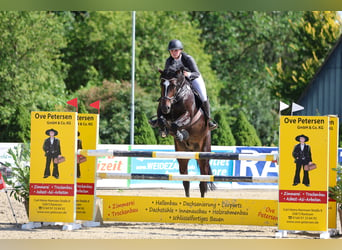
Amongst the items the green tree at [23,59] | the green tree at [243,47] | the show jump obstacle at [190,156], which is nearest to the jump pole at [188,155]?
the show jump obstacle at [190,156]

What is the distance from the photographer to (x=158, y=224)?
337 inches

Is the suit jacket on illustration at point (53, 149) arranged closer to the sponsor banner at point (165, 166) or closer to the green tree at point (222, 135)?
the sponsor banner at point (165, 166)

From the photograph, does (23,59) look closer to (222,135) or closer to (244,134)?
(222,135)

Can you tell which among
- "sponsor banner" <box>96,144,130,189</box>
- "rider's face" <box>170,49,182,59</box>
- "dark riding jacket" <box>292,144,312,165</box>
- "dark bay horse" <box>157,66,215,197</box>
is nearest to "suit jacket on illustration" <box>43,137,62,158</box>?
"dark bay horse" <box>157,66,215,197</box>

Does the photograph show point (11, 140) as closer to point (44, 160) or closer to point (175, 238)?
point (44, 160)

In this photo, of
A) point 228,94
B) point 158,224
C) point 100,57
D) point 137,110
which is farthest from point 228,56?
point 158,224

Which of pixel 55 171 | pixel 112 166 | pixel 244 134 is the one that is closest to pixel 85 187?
pixel 55 171

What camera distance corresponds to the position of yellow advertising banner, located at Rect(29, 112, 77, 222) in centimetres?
779

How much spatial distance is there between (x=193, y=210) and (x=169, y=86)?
5.09 feet

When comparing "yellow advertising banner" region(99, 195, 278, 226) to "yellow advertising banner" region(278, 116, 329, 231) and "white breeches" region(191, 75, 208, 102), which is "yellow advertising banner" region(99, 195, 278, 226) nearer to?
"yellow advertising banner" region(278, 116, 329, 231)

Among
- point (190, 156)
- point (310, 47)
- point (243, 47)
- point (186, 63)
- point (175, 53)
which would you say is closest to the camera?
point (190, 156)

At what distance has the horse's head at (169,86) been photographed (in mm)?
8156

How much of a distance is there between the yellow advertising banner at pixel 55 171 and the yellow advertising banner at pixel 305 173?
2.45 meters

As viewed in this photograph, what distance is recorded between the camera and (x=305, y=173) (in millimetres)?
7289
